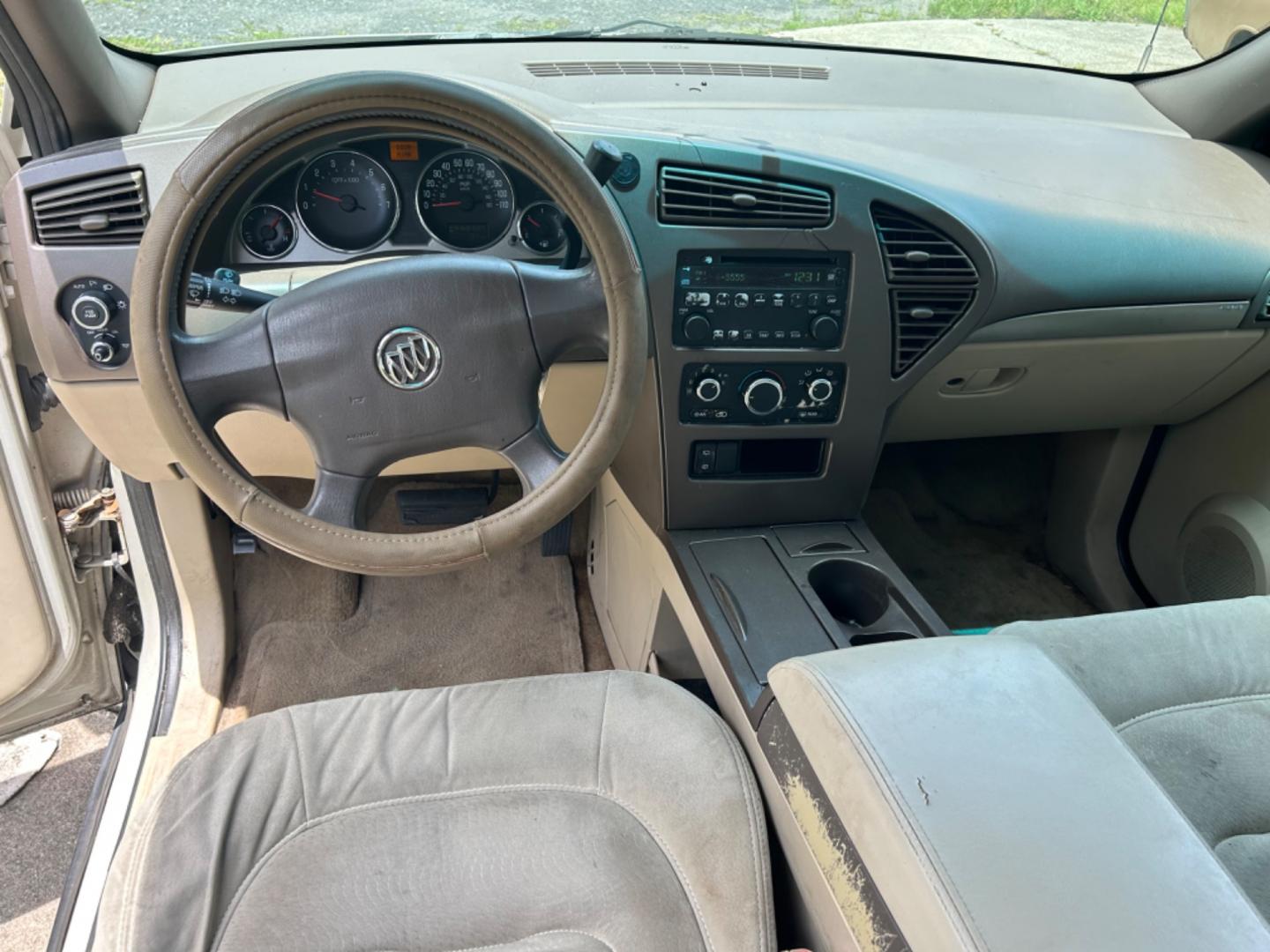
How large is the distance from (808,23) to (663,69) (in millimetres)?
299

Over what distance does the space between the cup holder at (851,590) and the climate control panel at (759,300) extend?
355 millimetres

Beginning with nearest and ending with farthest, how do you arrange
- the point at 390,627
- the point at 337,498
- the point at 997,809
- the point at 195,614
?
the point at 997,809 < the point at 337,498 < the point at 195,614 < the point at 390,627

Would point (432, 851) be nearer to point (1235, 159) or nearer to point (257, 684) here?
point (257, 684)

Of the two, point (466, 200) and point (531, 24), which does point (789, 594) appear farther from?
point (531, 24)

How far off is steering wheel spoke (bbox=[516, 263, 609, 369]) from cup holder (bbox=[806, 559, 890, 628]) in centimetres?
57

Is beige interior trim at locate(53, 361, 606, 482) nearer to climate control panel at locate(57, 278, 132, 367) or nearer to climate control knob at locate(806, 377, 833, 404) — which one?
climate control panel at locate(57, 278, 132, 367)

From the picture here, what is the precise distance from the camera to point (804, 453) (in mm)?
1503

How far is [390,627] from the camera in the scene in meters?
2.08

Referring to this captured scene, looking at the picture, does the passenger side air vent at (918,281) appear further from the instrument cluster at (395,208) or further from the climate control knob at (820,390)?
the instrument cluster at (395,208)

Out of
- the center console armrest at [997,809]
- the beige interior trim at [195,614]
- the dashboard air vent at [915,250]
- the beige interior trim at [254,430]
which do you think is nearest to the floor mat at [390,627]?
the beige interior trim at [195,614]

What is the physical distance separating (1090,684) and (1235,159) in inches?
48.8

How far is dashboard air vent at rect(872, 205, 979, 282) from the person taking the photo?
4.37 ft

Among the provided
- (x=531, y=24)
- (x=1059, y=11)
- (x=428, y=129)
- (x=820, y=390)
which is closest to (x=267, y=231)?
(x=428, y=129)

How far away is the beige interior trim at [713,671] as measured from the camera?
0.91m
